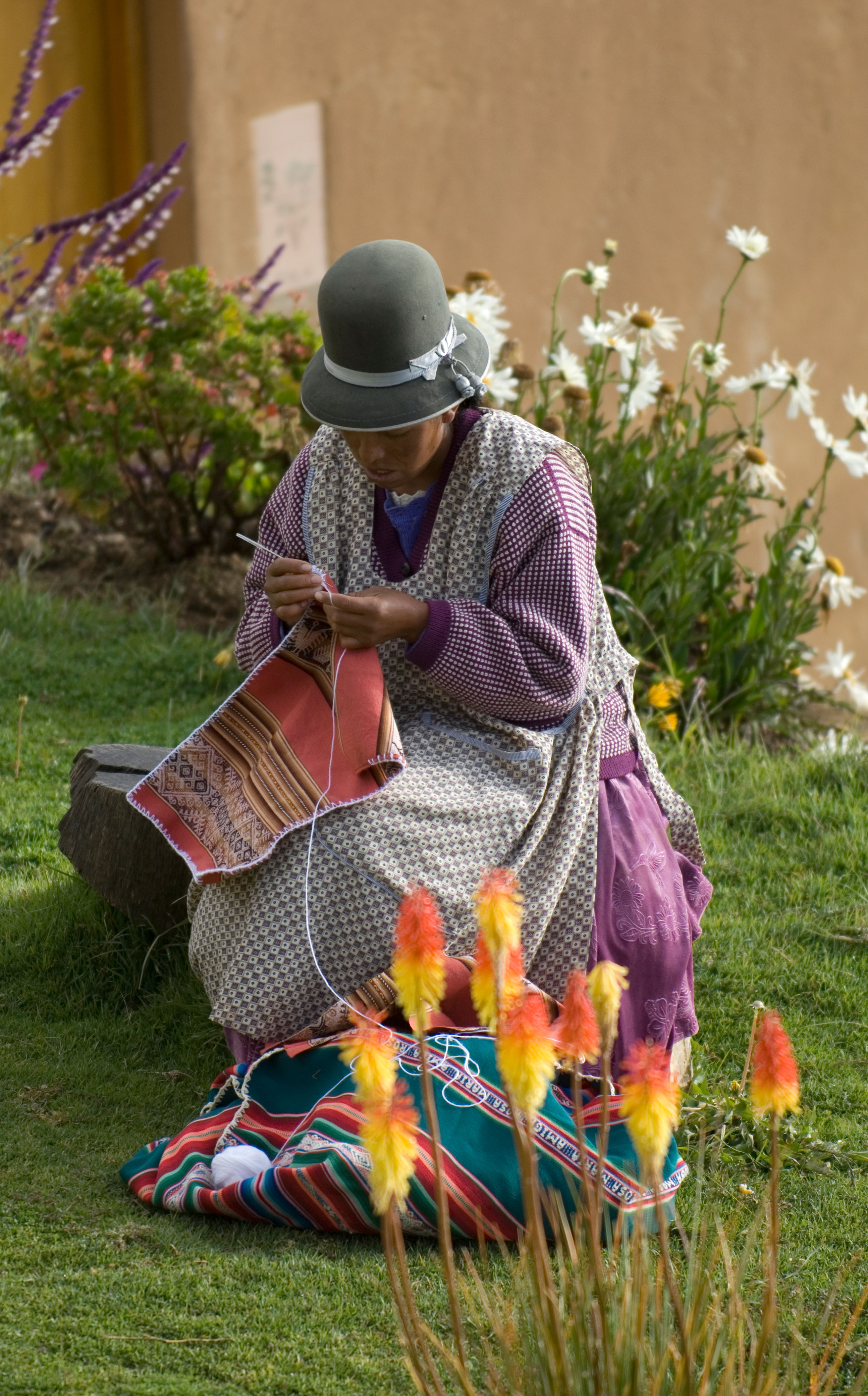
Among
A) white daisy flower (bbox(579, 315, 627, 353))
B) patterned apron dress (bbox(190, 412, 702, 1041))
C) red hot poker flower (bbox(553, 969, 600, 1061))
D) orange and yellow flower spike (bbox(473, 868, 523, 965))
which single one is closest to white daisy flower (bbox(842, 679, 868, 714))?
white daisy flower (bbox(579, 315, 627, 353))

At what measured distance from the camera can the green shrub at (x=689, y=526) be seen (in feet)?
16.3

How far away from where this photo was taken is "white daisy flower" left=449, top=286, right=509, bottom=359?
4621 mm

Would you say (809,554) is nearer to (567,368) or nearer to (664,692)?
(664,692)

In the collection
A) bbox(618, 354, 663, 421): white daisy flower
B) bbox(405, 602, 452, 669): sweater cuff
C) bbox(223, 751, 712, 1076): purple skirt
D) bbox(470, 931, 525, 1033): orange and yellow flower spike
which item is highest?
bbox(470, 931, 525, 1033): orange and yellow flower spike

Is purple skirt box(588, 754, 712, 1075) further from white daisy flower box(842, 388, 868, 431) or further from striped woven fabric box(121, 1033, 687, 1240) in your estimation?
white daisy flower box(842, 388, 868, 431)

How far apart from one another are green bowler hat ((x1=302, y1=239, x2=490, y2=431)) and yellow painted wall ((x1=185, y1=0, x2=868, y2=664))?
447 centimetres

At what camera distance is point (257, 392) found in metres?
5.53

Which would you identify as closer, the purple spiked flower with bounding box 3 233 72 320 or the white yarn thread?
the white yarn thread

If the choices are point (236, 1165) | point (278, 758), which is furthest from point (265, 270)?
point (236, 1165)

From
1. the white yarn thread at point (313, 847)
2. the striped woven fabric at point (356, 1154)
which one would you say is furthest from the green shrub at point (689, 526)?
the striped woven fabric at point (356, 1154)

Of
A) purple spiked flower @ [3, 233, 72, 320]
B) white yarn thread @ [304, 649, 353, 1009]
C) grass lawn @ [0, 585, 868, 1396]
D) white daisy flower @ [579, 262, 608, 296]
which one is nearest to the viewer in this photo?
grass lawn @ [0, 585, 868, 1396]

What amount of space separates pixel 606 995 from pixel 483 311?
3.49m

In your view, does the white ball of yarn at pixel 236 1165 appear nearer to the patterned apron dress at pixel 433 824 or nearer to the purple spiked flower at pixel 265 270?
the patterned apron dress at pixel 433 824

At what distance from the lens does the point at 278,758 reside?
283 cm
